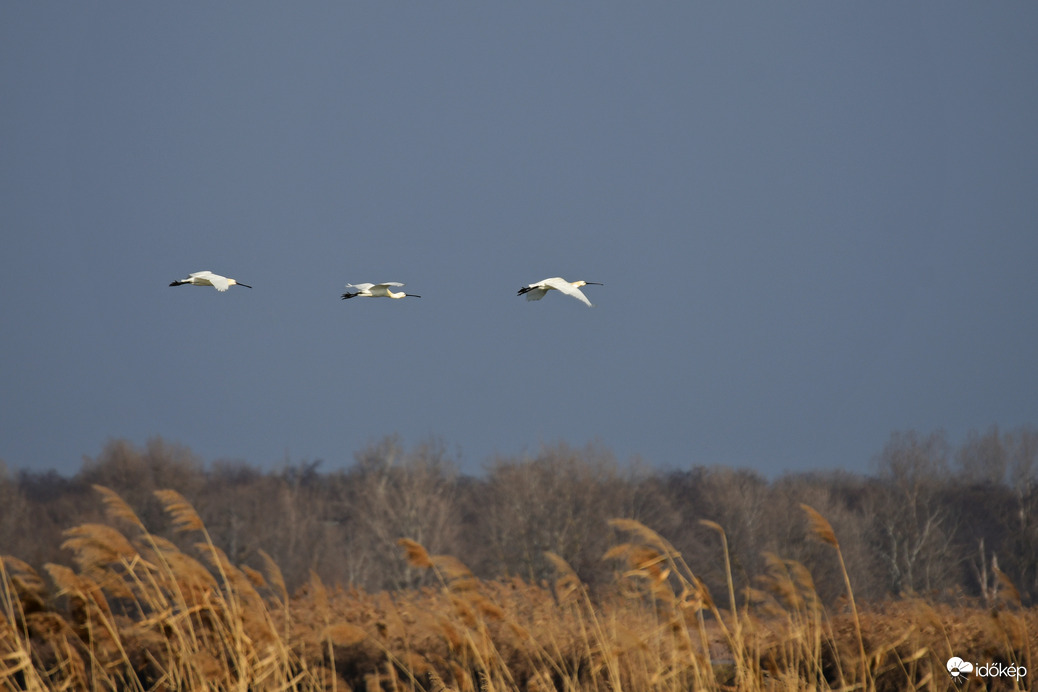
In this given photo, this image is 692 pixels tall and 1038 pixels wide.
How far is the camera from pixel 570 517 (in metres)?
44.4

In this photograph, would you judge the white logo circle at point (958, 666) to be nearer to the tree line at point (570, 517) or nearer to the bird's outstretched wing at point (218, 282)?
the bird's outstretched wing at point (218, 282)

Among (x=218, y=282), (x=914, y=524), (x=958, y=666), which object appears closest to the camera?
(x=218, y=282)

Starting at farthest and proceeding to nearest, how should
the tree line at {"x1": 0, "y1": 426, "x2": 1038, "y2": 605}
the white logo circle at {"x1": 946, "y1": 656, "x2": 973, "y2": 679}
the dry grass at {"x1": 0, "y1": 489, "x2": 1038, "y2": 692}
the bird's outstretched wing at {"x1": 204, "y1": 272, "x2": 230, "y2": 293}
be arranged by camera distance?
1. the tree line at {"x1": 0, "y1": 426, "x2": 1038, "y2": 605}
2. the white logo circle at {"x1": 946, "y1": 656, "x2": 973, "y2": 679}
3. the bird's outstretched wing at {"x1": 204, "y1": 272, "x2": 230, "y2": 293}
4. the dry grass at {"x1": 0, "y1": 489, "x2": 1038, "y2": 692}

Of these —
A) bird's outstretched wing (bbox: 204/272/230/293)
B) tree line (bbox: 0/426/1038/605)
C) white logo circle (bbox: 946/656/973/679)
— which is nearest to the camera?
bird's outstretched wing (bbox: 204/272/230/293)

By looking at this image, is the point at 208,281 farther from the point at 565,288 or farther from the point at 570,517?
the point at 570,517

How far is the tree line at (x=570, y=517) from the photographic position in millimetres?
41250

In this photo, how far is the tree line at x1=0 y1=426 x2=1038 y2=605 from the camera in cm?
4125

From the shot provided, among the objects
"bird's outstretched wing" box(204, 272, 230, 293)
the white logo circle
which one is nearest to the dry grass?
the white logo circle

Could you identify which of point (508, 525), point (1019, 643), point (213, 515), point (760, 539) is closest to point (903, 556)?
point (760, 539)

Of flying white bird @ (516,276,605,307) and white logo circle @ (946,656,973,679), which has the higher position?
flying white bird @ (516,276,605,307)

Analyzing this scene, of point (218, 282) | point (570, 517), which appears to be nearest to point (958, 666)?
point (218, 282)

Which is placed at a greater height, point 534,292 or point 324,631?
point 534,292

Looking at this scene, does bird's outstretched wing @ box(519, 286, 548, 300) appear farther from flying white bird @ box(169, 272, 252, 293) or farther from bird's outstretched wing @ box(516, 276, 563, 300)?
flying white bird @ box(169, 272, 252, 293)

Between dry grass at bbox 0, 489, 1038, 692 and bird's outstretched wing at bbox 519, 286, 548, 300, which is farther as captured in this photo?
bird's outstretched wing at bbox 519, 286, 548, 300
